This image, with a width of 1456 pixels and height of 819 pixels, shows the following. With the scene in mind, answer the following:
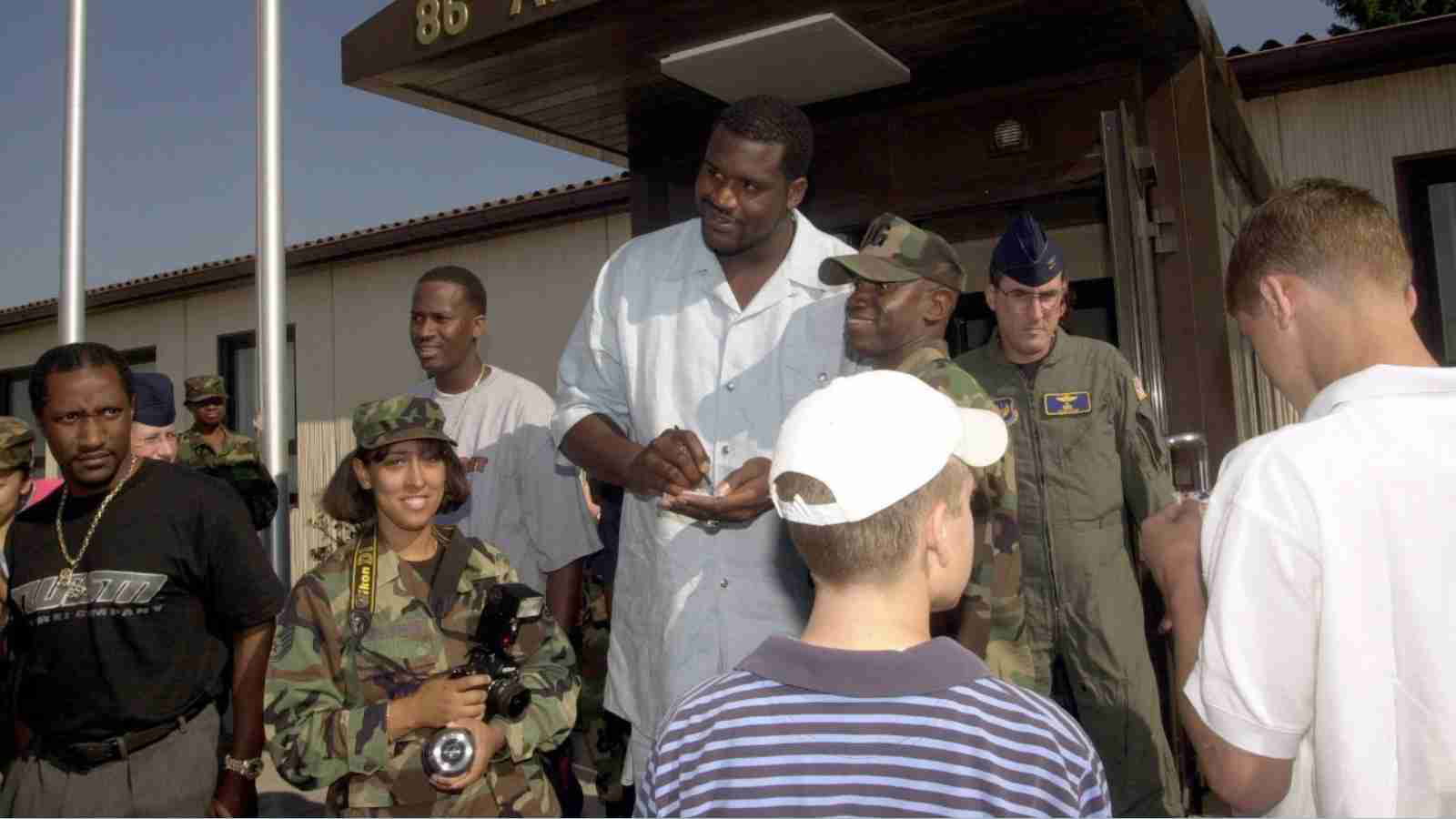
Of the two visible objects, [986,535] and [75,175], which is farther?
[75,175]

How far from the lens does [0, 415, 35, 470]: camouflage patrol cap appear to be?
12.6 ft

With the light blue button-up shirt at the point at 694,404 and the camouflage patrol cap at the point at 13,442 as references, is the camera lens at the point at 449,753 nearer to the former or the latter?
the light blue button-up shirt at the point at 694,404

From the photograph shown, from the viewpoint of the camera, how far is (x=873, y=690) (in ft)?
4.61

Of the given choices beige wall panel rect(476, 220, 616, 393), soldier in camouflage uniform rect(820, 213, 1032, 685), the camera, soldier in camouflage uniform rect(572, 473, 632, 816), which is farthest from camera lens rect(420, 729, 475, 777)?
beige wall panel rect(476, 220, 616, 393)

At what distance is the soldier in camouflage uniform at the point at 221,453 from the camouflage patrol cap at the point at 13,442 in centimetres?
87

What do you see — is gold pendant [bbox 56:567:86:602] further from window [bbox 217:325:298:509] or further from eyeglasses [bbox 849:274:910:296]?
window [bbox 217:325:298:509]

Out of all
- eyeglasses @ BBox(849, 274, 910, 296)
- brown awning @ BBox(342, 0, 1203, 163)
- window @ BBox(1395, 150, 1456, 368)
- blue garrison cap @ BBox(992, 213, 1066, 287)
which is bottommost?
eyeglasses @ BBox(849, 274, 910, 296)

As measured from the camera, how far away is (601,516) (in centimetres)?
416

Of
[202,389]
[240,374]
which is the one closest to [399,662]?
[202,389]

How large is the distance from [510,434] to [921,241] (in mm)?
1714

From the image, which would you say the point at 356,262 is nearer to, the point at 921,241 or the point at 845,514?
the point at 921,241

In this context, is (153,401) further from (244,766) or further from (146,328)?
(146,328)

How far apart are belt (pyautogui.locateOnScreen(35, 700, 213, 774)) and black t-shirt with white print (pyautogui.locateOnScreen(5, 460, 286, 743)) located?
0.02 m

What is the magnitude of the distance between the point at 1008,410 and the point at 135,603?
2620mm
